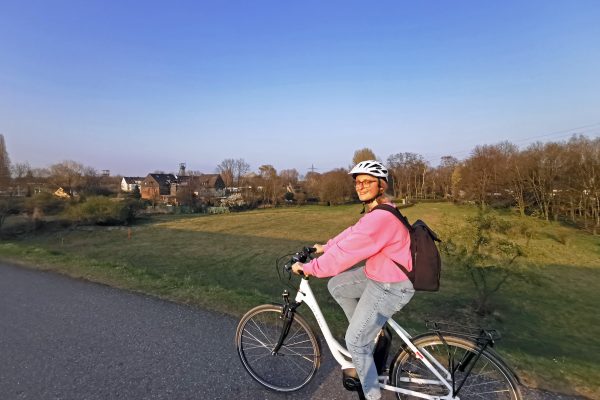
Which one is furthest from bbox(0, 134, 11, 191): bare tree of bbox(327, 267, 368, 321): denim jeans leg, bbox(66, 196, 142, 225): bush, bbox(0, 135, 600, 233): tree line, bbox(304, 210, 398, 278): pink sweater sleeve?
bbox(304, 210, 398, 278): pink sweater sleeve

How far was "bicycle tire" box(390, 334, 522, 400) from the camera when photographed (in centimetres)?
241

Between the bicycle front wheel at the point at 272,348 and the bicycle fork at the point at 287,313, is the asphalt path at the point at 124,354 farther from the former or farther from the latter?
the bicycle fork at the point at 287,313

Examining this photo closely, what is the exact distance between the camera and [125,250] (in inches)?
971

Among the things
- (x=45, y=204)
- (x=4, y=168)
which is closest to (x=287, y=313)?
(x=45, y=204)

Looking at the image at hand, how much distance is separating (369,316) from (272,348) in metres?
1.19

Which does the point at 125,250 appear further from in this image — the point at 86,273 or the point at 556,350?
the point at 556,350

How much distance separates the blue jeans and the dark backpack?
0.11m

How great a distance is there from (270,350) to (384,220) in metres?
1.80

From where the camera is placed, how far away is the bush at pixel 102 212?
36.3 m

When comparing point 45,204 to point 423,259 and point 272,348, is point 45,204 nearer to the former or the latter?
point 272,348

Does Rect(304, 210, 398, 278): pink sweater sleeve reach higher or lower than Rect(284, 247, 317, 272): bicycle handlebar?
higher

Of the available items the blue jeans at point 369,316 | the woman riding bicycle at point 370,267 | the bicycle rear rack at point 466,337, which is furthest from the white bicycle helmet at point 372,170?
the bicycle rear rack at point 466,337

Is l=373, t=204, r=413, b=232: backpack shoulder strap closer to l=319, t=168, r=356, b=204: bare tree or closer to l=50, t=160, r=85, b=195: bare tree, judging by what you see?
l=50, t=160, r=85, b=195: bare tree

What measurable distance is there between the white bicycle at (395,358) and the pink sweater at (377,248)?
0.48 meters
